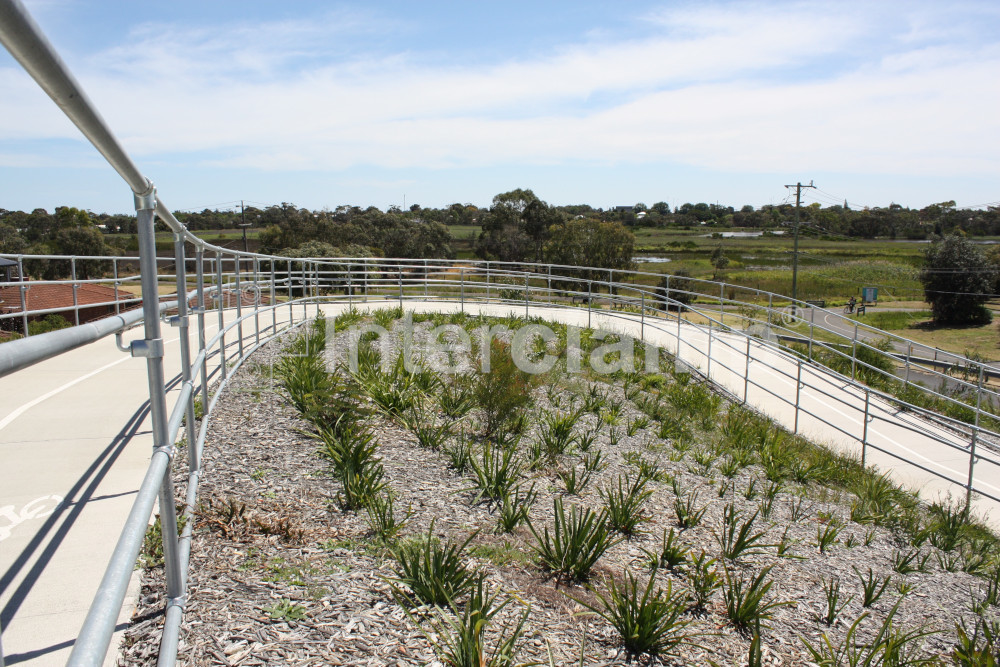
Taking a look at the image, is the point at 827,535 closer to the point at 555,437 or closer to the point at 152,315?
the point at 555,437

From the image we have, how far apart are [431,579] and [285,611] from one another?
0.76 meters

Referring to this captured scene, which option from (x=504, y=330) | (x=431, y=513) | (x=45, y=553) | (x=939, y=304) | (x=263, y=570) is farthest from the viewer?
(x=939, y=304)

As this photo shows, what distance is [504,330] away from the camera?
43.1 ft

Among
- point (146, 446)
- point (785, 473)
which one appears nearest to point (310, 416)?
point (146, 446)

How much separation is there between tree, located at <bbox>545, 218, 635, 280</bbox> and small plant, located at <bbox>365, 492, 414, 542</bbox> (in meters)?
59.0

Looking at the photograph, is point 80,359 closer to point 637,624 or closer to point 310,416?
point 310,416

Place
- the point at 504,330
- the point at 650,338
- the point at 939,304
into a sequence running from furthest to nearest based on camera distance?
1. the point at 939,304
2. the point at 650,338
3. the point at 504,330

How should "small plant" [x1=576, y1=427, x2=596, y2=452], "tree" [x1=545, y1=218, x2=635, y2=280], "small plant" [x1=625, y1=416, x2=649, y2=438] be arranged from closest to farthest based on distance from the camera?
"small plant" [x1=576, y1=427, x2=596, y2=452] → "small plant" [x1=625, y1=416, x2=649, y2=438] → "tree" [x1=545, y1=218, x2=635, y2=280]

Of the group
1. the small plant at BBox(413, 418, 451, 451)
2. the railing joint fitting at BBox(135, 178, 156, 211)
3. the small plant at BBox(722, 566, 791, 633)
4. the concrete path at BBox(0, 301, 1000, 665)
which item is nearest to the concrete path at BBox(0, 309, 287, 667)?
the concrete path at BBox(0, 301, 1000, 665)

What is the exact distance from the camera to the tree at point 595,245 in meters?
63.7

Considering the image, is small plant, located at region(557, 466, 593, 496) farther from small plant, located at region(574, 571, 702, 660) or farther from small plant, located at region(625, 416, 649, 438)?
small plant, located at region(574, 571, 702, 660)

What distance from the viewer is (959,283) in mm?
64375

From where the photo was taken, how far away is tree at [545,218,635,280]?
63.7 m

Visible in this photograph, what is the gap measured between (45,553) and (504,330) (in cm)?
1006
